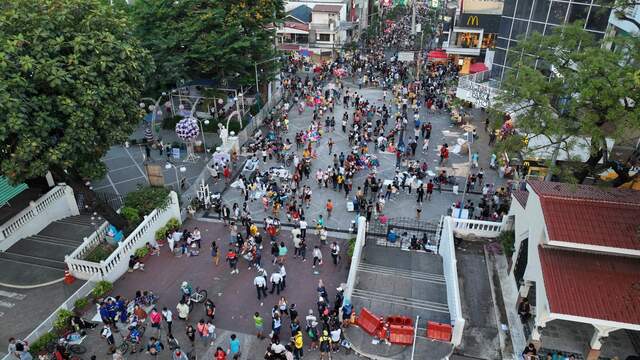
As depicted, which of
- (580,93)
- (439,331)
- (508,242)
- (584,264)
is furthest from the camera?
(508,242)

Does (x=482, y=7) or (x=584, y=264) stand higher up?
(x=482, y=7)

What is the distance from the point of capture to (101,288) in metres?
18.6

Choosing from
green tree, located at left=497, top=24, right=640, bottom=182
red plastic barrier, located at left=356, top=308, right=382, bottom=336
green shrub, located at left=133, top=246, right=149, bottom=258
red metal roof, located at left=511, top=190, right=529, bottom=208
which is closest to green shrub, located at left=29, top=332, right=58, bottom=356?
green shrub, located at left=133, top=246, right=149, bottom=258

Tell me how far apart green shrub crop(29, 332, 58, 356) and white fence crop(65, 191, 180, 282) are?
3188 millimetres

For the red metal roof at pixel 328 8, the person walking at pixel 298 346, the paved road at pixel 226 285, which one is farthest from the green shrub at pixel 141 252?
the red metal roof at pixel 328 8

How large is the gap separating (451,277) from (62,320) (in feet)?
47.6

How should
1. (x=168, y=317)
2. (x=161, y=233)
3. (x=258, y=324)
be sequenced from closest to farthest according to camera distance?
1. (x=168, y=317)
2. (x=258, y=324)
3. (x=161, y=233)

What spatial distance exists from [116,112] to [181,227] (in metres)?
7.55

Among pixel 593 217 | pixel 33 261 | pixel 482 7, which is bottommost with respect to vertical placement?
pixel 33 261

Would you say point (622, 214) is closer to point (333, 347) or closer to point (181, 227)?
point (333, 347)

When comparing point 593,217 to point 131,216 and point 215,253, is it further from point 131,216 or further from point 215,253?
point 131,216

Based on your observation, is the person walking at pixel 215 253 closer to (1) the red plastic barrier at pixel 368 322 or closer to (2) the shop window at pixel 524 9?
(1) the red plastic barrier at pixel 368 322

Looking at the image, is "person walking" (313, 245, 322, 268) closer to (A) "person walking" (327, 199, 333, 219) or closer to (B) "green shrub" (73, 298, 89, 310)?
(A) "person walking" (327, 199, 333, 219)

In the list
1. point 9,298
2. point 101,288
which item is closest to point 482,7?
point 101,288
